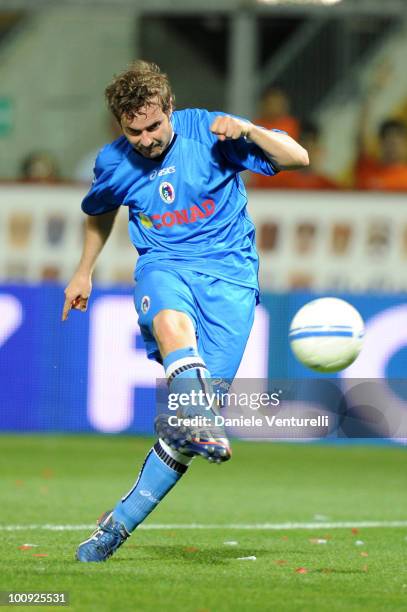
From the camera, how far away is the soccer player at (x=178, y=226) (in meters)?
5.79

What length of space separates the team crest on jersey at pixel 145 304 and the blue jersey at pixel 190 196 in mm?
225

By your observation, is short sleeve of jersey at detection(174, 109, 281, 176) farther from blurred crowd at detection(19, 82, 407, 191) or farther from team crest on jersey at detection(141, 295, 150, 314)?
blurred crowd at detection(19, 82, 407, 191)

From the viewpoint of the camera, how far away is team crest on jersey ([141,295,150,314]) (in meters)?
5.80

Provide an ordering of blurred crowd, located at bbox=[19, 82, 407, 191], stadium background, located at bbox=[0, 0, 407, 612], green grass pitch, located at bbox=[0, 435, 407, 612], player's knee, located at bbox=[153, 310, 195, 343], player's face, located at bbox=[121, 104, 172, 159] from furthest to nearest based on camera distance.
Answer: blurred crowd, located at bbox=[19, 82, 407, 191] < stadium background, located at bbox=[0, 0, 407, 612] < player's face, located at bbox=[121, 104, 172, 159] < player's knee, located at bbox=[153, 310, 195, 343] < green grass pitch, located at bbox=[0, 435, 407, 612]

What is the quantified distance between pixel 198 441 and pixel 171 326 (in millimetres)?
576

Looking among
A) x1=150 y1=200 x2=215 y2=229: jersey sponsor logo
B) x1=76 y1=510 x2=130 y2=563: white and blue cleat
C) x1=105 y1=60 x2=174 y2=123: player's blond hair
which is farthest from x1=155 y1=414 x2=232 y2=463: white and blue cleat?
x1=105 y1=60 x2=174 y2=123: player's blond hair

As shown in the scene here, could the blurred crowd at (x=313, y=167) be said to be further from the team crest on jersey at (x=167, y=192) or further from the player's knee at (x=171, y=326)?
the player's knee at (x=171, y=326)

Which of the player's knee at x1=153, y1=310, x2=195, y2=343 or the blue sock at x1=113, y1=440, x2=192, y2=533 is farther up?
the player's knee at x1=153, y1=310, x2=195, y2=343

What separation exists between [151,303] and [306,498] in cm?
333

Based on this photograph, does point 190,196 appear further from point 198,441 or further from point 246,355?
point 246,355

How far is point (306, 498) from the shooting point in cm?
876

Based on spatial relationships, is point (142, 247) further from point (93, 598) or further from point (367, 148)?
point (367, 148)

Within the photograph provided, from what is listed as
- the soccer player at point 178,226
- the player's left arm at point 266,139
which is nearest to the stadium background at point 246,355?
the soccer player at point 178,226

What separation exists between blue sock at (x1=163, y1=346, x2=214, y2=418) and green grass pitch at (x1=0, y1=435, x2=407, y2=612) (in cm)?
74
